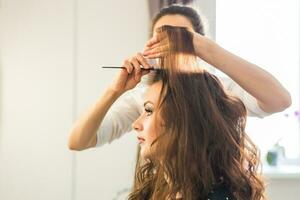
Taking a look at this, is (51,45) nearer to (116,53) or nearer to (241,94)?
(116,53)

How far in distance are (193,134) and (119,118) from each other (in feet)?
1.28

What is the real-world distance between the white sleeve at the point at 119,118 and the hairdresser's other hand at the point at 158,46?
31 centimetres

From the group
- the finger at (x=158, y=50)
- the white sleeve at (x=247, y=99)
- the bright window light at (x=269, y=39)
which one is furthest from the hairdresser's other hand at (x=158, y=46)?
the bright window light at (x=269, y=39)

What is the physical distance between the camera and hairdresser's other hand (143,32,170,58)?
859mm

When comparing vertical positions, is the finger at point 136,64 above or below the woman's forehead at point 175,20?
below

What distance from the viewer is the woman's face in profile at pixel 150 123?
905 millimetres

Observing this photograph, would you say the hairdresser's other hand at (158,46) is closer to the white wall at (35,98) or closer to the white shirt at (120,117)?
the white shirt at (120,117)

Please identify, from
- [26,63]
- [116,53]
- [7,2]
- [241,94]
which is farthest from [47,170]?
[241,94]

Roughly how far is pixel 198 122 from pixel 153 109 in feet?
0.39

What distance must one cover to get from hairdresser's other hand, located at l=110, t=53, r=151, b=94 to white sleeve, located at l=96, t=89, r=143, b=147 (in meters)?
0.14

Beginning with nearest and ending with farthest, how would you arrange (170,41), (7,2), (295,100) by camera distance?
1. (170,41)
2. (7,2)
3. (295,100)

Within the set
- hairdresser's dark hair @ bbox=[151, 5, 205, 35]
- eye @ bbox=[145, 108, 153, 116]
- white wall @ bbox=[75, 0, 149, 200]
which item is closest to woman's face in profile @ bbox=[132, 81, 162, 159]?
eye @ bbox=[145, 108, 153, 116]

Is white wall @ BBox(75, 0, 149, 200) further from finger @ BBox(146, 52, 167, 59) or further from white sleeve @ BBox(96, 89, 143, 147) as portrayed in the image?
finger @ BBox(146, 52, 167, 59)

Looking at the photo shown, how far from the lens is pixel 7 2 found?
2.07 meters
